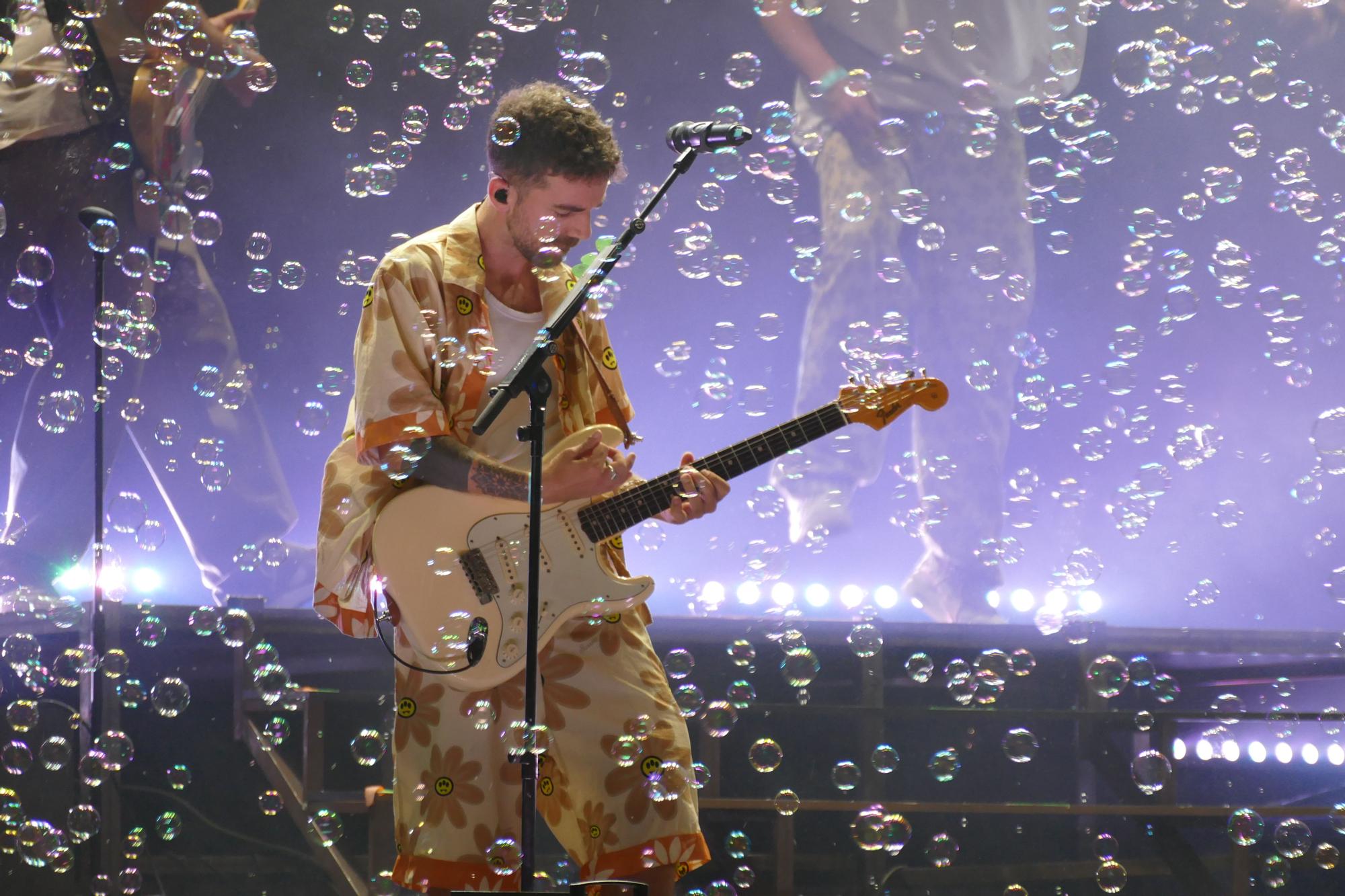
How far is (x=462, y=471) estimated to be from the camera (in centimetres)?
163

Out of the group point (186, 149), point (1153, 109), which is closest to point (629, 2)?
point (186, 149)

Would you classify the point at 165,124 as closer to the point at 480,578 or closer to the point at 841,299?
the point at 841,299

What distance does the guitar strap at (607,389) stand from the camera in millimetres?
1774

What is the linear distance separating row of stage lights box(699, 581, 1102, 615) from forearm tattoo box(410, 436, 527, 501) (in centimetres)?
270

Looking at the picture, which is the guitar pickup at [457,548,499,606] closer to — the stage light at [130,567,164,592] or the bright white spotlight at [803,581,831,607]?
the bright white spotlight at [803,581,831,607]

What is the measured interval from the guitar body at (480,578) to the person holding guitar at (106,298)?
144 cm

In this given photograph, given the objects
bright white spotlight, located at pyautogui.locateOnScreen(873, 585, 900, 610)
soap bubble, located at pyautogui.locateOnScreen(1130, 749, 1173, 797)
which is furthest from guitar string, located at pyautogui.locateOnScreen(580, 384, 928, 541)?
bright white spotlight, located at pyautogui.locateOnScreen(873, 585, 900, 610)

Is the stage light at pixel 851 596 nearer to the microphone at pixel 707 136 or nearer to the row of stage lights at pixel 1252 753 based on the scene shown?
the row of stage lights at pixel 1252 753

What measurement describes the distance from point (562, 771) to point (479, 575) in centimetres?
31

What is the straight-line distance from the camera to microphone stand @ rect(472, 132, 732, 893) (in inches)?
57.2

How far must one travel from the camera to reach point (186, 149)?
4.15 metres

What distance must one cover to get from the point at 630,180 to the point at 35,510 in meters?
2.42

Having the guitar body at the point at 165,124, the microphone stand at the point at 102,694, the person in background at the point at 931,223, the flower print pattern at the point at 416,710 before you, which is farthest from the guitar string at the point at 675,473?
the guitar body at the point at 165,124

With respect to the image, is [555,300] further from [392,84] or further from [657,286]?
[392,84]
